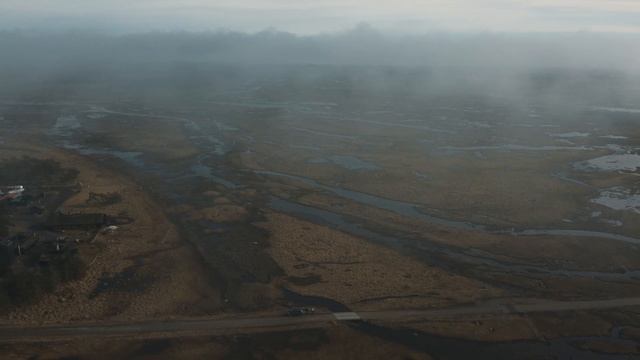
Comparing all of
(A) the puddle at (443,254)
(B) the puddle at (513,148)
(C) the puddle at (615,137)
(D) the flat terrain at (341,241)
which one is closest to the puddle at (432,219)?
(D) the flat terrain at (341,241)

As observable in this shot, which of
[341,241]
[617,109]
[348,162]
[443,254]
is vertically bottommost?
[443,254]

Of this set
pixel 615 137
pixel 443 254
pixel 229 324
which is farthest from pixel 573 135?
pixel 229 324

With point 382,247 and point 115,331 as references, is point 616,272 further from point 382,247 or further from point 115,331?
point 115,331

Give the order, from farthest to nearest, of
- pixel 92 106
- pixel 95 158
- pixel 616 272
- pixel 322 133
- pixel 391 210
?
pixel 92 106
pixel 322 133
pixel 95 158
pixel 391 210
pixel 616 272

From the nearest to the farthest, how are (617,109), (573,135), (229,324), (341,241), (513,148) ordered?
(229,324)
(341,241)
(513,148)
(573,135)
(617,109)

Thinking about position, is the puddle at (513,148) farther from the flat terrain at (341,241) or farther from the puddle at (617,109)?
the puddle at (617,109)

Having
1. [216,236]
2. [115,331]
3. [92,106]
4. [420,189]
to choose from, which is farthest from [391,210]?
[92,106]

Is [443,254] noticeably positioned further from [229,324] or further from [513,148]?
[513,148]
